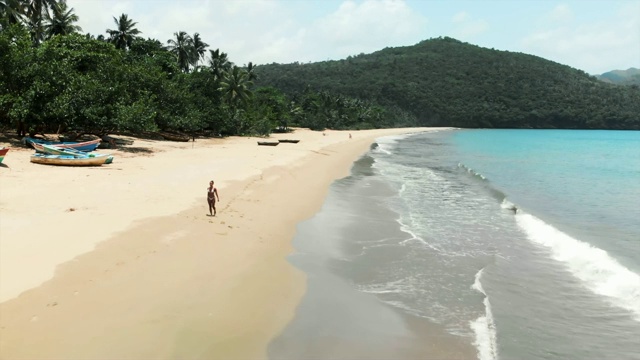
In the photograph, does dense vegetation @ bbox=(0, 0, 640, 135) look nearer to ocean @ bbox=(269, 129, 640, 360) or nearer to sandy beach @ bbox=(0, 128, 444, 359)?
sandy beach @ bbox=(0, 128, 444, 359)

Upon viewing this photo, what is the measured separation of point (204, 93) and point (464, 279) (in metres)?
49.9

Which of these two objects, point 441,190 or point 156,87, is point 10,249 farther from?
point 156,87

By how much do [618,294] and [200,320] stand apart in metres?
9.28

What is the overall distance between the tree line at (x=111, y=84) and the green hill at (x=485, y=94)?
9377cm

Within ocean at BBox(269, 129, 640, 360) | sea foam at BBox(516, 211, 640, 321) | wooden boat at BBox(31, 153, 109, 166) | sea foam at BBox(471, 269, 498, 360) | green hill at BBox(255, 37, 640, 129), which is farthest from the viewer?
green hill at BBox(255, 37, 640, 129)

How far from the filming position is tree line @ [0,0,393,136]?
27219mm

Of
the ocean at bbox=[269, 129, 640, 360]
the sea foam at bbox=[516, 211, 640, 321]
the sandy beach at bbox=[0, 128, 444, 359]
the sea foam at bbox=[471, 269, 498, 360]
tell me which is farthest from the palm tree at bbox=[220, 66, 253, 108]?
the sea foam at bbox=[471, 269, 498, 360]

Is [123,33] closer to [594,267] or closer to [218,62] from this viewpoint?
[218,62]

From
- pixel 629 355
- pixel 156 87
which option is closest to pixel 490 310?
pixel 629 355

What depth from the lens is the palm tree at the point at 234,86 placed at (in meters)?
62.2

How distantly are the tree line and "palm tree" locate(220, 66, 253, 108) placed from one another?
0.44ft

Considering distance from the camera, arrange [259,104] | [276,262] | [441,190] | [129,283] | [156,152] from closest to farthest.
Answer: [129,283] < [276,262] < [441,190] < [156,152] < [259,104]

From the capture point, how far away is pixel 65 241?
10516 millimetres

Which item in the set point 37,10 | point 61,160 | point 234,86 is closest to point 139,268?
point 61,160
